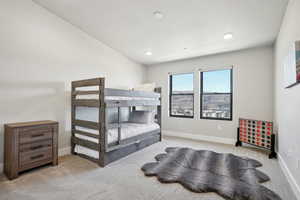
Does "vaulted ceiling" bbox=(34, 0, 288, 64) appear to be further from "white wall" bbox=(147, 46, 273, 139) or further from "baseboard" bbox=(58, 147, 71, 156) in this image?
"baseboard" bbox=(58, 147, 71, 156)

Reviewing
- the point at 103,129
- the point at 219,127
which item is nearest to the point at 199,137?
the point at 219,127

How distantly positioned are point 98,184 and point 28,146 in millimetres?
1233

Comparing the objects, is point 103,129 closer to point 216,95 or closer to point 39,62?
point 39,62

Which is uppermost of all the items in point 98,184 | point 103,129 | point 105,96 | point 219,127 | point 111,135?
point 105,96

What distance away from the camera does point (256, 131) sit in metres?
3.26

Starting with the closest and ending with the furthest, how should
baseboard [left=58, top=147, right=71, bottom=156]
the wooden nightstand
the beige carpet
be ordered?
the beige carpet → the wooden nightstand → baseboard [left=58, top=147, right=71, bottom=156]

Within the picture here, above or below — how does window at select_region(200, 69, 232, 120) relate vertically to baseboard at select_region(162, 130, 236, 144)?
above

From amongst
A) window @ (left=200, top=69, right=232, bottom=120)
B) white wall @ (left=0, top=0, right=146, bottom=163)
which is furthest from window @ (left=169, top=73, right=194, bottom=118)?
white wall @ (left=0, top=0, right=146, bottom=163)

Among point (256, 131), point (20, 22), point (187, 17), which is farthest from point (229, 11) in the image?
point (20, 22)

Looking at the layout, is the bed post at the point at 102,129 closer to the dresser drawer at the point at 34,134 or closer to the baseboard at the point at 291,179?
the dresser drawer at the point at 34,134

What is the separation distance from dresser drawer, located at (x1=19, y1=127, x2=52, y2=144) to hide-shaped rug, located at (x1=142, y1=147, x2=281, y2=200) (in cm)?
166

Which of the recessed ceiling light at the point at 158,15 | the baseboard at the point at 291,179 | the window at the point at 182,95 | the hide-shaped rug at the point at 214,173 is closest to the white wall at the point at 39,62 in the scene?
the recessed ceiling light at the point at 158,15

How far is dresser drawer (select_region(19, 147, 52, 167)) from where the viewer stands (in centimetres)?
211

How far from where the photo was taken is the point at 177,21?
2654 mm
